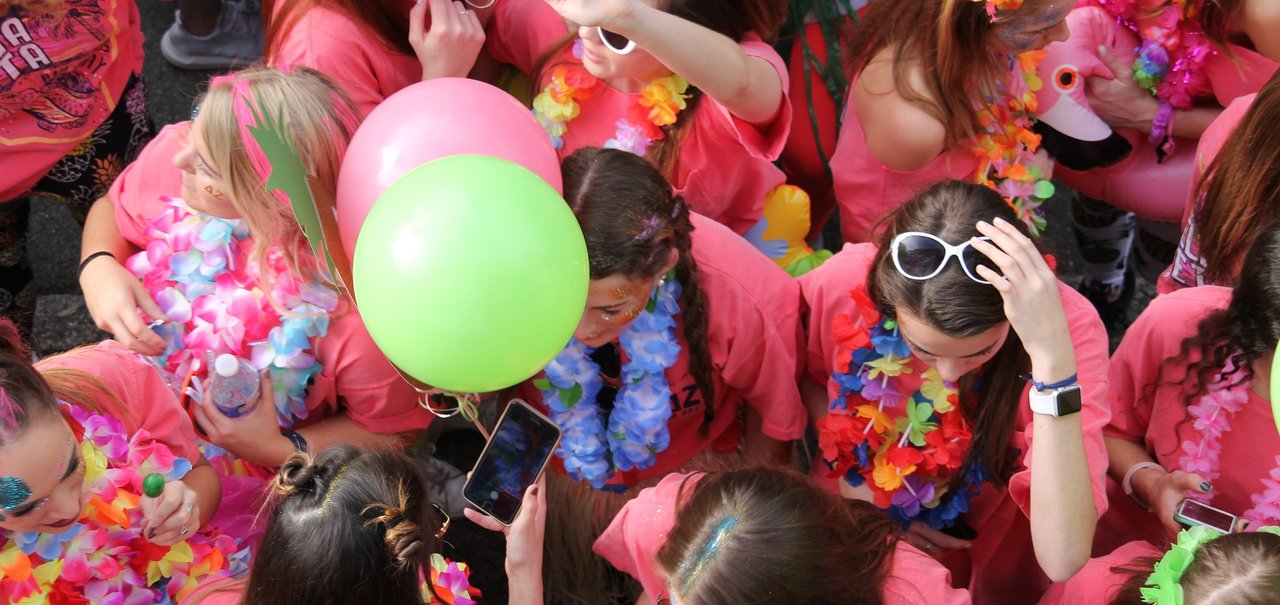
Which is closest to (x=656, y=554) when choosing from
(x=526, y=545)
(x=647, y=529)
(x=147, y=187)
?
(x=647, y=529)

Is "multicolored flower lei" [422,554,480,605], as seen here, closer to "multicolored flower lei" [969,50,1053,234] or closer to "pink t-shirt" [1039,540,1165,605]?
"pink t-shirt" [1039,540,1165,605]

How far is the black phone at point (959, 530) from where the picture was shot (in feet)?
6.85

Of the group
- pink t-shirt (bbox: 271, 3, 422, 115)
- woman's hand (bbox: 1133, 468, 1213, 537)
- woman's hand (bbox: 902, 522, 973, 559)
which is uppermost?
pink t-shirt (bbox: 271, 3, 422, 115)

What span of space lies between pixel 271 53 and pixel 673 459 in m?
1.26

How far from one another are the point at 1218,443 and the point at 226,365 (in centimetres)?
184

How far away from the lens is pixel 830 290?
2043 mm

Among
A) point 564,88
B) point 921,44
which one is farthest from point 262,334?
point 921,44

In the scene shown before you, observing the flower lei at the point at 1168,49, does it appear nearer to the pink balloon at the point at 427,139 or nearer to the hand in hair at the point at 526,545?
the pink balloon at the point at 427,139

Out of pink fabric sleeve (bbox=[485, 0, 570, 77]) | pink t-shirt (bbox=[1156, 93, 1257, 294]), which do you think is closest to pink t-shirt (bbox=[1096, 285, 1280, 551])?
pink t-shirt (bbox=[1156, 93, 1257, 294])

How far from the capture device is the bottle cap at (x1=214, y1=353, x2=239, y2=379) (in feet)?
6.05

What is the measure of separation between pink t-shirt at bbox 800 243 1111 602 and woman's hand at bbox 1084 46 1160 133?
0.75 m

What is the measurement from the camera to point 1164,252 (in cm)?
275

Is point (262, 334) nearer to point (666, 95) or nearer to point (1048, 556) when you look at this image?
point (666, 95)

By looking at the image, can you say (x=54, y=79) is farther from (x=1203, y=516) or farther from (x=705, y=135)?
(x=1203, y=516)
